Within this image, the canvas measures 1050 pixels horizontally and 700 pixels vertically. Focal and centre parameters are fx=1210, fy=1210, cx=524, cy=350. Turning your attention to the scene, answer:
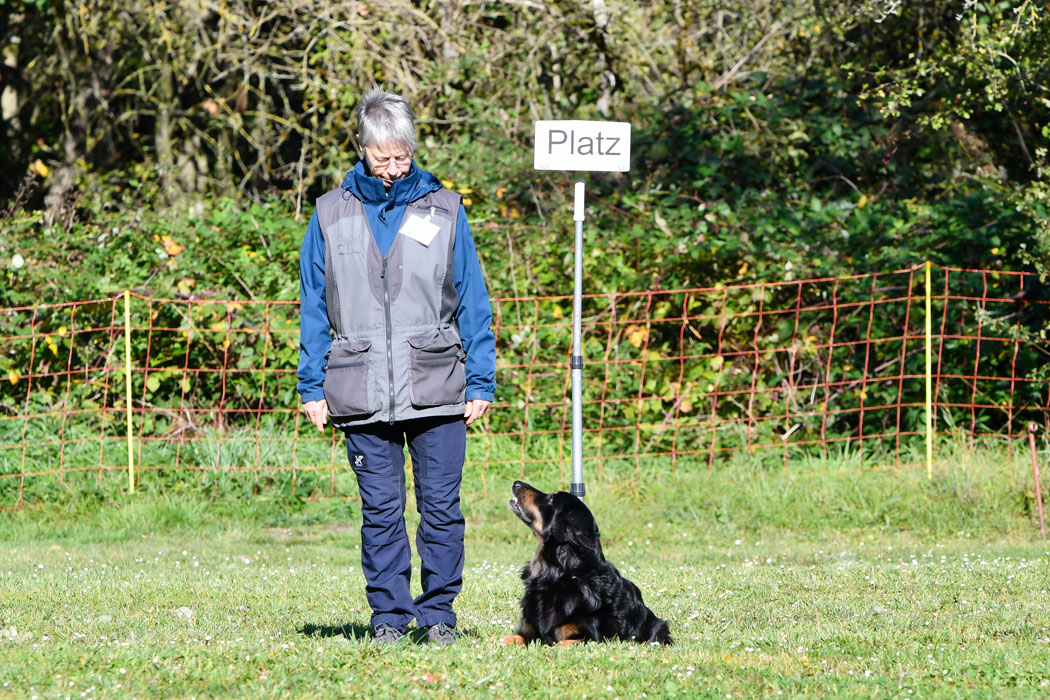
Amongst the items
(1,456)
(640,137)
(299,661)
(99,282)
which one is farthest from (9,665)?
(640,137)

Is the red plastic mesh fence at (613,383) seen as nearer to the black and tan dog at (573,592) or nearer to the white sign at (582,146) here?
the white sign at (582,146)

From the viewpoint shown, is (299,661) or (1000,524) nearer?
(299,661)

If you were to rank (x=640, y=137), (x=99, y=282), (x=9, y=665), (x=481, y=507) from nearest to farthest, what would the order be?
1. (x=9, y=665)
2. (x=481, y=507)
3. (x=99, y=282)
4. (x=640, y=137)

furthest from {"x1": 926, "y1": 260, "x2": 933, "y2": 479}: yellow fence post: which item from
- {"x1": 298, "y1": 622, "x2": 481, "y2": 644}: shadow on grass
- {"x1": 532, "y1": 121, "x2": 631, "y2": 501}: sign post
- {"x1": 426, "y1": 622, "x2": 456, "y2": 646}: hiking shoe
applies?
{"x1": 426, "y1": 622, "x2": 456, "y2": 646}: hiking shoe

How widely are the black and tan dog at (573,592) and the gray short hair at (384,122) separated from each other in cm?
146

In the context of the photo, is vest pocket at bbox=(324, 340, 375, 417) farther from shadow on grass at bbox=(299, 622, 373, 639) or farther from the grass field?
shadow on grass at bbox=(299, 622, 373, 639)

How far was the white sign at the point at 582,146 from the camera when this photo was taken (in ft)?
20.9

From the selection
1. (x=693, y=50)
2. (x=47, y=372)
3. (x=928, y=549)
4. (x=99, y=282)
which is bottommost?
(x=928, y=549)

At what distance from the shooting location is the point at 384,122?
4.00m

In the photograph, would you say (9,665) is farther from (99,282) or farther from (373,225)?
(99,282)

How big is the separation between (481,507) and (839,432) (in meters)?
3.06

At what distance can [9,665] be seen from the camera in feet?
12.2

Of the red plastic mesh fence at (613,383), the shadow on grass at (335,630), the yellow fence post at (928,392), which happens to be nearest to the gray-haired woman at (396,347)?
the shadow on grass at (335,630)

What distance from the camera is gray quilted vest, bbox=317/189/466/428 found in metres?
4.00
